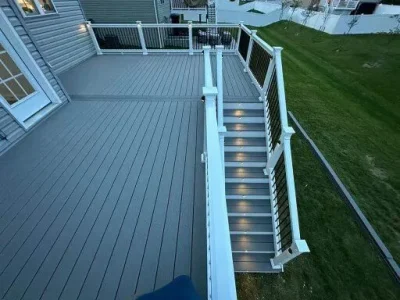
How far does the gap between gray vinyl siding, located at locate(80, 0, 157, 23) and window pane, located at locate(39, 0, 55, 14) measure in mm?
5401

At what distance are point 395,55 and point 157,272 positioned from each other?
16594mm

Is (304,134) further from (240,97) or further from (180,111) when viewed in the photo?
(180,111)

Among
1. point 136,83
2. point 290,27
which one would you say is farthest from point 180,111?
point 290,27

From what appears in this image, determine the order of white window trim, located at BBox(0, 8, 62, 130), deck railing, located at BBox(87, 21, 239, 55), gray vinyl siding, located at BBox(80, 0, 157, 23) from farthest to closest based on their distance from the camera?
gray vinyl siding, located at BBox(80, 0, 157, 23), deck railing, located at BBox(87, 21, 239, 55), white window trim, located at BBox(0, 8, 62, 130)

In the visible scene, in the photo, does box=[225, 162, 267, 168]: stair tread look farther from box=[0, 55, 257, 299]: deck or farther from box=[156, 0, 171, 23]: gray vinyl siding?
box=[156, 0, 171, 23]: gray vinyl siding

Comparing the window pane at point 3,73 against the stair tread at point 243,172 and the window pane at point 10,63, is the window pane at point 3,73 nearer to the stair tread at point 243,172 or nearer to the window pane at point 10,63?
the window pane at point 10,63

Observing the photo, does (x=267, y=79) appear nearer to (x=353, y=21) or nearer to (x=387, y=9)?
(x=353, y=21)

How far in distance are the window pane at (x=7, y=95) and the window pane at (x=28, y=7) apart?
3032 mm

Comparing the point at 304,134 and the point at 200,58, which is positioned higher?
the point at 200,58

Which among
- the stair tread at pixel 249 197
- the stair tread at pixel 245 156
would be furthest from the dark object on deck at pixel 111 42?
the stair tread at pixel 249 197

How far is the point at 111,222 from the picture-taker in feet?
6.81

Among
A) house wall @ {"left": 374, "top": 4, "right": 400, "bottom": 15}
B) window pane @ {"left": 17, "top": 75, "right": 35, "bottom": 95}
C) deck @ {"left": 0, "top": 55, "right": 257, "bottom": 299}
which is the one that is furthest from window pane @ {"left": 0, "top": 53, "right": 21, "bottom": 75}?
house wall @ {"left": 374, "top": 4, "right": 400, "bottom": 15}

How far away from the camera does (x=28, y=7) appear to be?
4.76m

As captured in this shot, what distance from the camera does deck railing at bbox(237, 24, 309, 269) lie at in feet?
9.61
